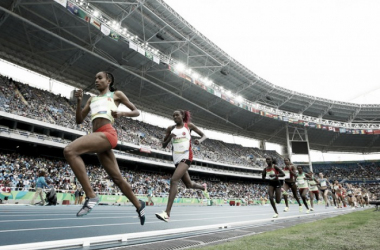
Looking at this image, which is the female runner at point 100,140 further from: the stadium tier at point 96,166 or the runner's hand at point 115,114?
the stadium tier at point 96,166

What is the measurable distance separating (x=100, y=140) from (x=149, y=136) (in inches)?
1362

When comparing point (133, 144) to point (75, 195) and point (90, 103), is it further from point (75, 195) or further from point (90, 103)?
point (90, 103)

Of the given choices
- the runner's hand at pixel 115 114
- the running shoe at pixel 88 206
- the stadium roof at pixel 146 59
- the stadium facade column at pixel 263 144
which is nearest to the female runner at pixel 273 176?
the runner's hand at pixel 115 114

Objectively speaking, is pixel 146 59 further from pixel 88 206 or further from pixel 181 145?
pixel 88 206

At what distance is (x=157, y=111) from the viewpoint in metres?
43.9

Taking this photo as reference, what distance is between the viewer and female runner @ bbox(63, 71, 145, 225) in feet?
11.3

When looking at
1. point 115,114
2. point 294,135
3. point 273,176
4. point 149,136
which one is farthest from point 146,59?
point 294,135

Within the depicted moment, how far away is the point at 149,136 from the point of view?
124 feet

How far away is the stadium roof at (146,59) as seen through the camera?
974 inches

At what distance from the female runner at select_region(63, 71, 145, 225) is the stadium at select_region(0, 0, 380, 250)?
19 millimetres

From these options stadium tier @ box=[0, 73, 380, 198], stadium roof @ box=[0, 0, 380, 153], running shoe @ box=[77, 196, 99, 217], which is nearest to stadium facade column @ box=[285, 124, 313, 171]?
stadium roof @ box=[0, 0, 380, 153]

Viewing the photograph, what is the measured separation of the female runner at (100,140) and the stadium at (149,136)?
0.02m

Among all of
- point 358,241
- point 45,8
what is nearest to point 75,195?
point 45,8

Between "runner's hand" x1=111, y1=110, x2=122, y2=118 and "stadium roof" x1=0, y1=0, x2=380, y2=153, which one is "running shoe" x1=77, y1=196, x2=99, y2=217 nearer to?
"runner's hand" x1=111, y1=110, x2=122, y2=118
